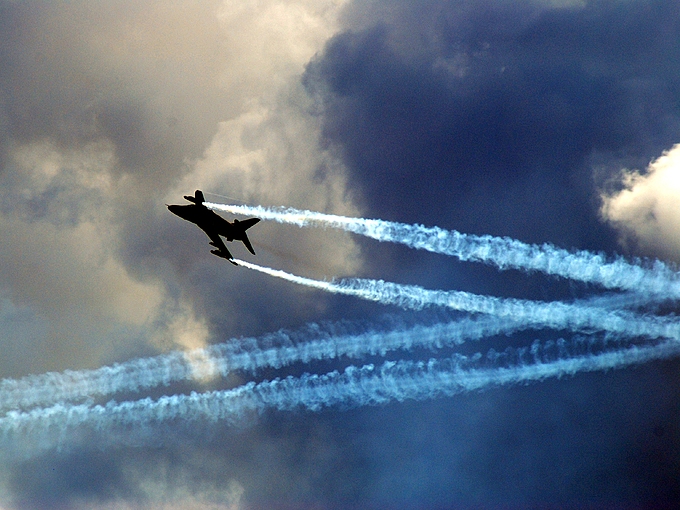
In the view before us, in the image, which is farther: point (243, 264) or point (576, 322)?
point (243, 264)

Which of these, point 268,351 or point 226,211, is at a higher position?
point 226,211

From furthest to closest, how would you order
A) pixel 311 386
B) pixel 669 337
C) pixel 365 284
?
pixel 311 386, pixel 365 284, pixel 669 337

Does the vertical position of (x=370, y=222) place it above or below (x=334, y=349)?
above

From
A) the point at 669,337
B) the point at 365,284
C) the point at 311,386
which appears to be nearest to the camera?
the point at 669,337

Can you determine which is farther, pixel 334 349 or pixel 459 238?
pixel 334 349

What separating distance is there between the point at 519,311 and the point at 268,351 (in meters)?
23.5

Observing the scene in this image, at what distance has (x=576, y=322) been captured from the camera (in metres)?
84.3

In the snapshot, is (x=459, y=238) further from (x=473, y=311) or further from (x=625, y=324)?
(x=625, y=324)

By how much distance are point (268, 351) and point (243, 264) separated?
28.5ft

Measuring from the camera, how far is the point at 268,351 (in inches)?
3748

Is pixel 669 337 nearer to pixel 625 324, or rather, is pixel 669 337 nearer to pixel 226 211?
pixel 625 324

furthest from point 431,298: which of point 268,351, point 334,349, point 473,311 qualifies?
point 268,351

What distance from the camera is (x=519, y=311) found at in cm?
8625

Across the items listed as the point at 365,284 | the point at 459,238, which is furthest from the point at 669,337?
the point at 365,284
